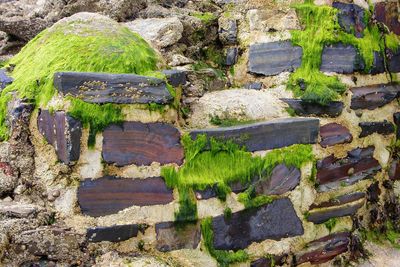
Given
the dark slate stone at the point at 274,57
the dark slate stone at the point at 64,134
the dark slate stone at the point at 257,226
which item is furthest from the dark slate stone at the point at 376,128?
the dark slate stone at the point at 64,134

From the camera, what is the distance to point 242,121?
8.33ft

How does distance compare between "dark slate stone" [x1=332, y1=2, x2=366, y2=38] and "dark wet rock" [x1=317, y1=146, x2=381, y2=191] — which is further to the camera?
"dark slate stone" [x1=332, y1=2, x2=366, y2=38]

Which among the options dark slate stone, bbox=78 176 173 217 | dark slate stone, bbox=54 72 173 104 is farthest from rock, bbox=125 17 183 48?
dark slate stone, bbox=78 176 173 217

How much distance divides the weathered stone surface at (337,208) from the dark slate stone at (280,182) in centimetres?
21

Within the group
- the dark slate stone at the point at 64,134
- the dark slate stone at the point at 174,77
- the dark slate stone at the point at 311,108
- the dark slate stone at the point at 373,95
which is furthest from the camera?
the dark slate stone at the point at 373,95

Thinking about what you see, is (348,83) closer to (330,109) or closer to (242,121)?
(330,109)

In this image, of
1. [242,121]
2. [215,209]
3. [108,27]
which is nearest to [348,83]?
[242,121]

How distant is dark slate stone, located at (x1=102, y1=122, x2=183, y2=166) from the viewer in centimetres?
207

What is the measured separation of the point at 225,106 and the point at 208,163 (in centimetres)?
44

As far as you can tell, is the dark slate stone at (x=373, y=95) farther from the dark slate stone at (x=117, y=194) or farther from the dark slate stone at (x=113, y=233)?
the dark slate stone at (x=113, y=233)

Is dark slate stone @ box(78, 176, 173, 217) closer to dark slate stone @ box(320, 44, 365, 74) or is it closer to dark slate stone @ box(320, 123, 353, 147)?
dark slate stone @ box(320, 123, 353, 147)

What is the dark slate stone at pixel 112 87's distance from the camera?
202 centimetres

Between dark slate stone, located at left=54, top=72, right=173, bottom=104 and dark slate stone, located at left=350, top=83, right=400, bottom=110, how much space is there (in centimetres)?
128

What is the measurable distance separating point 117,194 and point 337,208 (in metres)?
1.30
